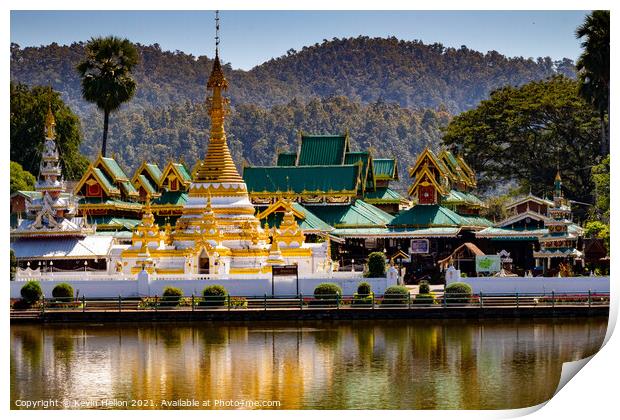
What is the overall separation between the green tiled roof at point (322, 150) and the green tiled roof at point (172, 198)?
561cm

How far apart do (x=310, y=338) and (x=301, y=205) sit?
814 inches

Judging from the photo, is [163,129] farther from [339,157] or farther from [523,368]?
[523,368]

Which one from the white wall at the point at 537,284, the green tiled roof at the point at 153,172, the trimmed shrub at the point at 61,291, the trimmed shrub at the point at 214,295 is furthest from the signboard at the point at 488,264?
the green tiled roof at the point at 153,172

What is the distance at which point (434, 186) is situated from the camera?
204 ft

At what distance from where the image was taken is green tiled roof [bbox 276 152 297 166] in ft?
225

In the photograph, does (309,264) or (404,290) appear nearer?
(404,290)

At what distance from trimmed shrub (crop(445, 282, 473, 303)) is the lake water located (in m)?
1.29

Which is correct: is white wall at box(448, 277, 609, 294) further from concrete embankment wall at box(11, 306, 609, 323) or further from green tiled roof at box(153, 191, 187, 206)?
green tiled roof at box(153, 191, 187, 206)

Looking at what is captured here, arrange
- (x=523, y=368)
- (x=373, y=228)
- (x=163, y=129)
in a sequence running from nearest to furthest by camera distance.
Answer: (x=523, y=368), (x=373, y=228), (x=163, y=129)

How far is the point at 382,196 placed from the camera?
224ft

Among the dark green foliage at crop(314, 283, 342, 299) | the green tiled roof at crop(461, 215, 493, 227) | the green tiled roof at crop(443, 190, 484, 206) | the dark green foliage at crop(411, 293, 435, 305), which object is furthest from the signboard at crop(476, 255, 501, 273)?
the green tiled roof at crop(443, 190, 484, 206)

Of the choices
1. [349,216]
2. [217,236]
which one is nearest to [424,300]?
[217,236]

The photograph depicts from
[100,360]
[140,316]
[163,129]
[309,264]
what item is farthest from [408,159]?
[100,360]

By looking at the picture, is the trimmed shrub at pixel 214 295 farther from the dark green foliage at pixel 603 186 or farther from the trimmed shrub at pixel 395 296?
the dark green foliage at pixel 603 186
